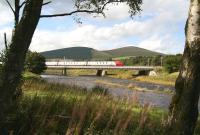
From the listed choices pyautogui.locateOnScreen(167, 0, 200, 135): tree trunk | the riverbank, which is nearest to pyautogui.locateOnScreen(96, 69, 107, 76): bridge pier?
the riverbank

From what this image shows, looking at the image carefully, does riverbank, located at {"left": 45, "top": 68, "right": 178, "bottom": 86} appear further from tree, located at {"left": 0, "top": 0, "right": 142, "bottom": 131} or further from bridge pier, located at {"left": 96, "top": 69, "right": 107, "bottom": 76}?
tree, located at {"left": 0, "top": 0, "right": 142, "bottom": 131}

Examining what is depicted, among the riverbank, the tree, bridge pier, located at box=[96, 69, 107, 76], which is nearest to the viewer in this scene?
the tree

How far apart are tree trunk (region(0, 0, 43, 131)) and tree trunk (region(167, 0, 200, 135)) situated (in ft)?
12.9

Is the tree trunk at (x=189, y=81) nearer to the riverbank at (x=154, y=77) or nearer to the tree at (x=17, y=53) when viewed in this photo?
the tree at (x=17, y=53)

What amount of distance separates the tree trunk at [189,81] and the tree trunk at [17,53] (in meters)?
3.93

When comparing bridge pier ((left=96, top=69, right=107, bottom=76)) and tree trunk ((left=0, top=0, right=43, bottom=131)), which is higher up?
tree trunk ((left=0, top=0, right=43, bottom=131))

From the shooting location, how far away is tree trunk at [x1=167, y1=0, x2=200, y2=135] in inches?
417

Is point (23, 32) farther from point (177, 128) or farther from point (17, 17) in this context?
point (177, 128)

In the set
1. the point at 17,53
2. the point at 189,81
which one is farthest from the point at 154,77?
the point at 17,53

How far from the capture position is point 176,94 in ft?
36.3

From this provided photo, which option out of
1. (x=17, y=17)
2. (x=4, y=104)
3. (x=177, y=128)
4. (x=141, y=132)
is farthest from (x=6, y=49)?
(x=177, y=128)

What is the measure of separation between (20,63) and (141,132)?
143 inches

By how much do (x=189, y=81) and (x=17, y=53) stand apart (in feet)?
14.4

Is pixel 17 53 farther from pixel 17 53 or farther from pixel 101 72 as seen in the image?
pixel 101 72
